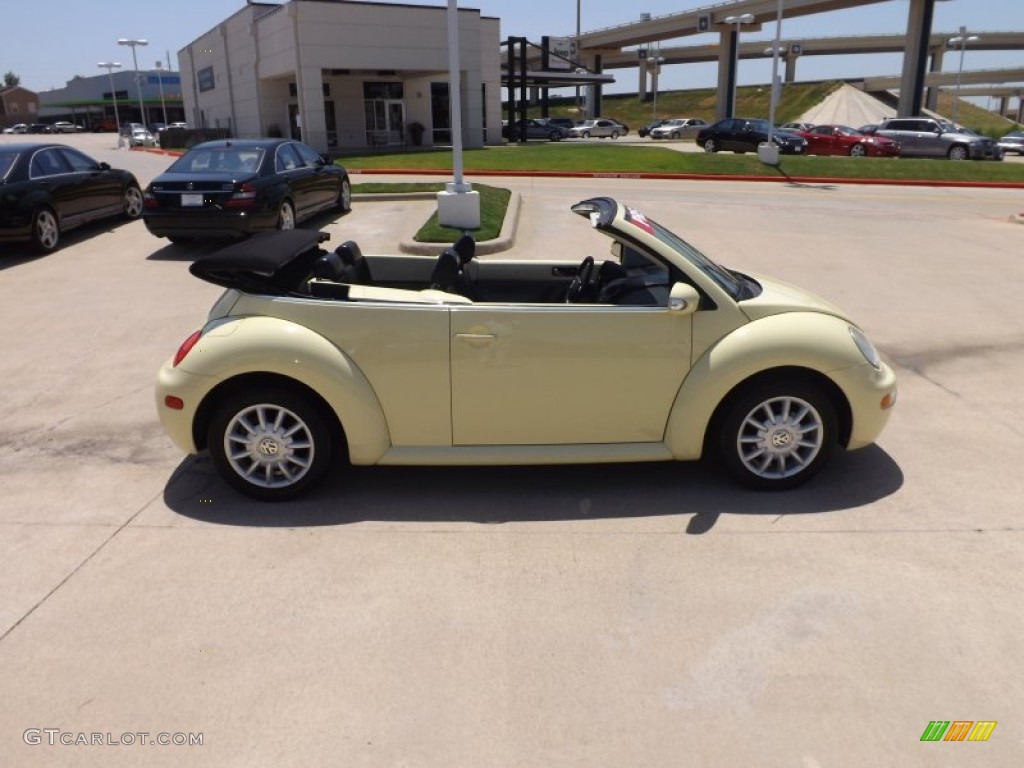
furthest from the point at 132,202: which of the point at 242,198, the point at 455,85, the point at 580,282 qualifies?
the point at 580,282

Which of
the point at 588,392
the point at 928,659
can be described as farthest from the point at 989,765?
the point at 588,392

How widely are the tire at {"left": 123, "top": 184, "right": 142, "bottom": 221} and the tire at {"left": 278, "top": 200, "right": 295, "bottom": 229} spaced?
4272mm

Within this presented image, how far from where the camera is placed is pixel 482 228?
1264cm

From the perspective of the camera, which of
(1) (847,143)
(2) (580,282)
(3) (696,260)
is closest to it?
(3) (696,260)

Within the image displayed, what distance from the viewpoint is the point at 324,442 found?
4230 mm

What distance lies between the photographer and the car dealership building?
35.7 meters

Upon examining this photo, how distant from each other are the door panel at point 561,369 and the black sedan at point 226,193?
807 centimetres

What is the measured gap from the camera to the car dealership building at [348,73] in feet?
117

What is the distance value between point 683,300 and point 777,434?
2.98 ft

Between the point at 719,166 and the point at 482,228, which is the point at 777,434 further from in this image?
the point at 719,166

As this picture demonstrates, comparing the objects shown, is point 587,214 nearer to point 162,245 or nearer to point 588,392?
point 588,392

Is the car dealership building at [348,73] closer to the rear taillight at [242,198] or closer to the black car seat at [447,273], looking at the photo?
the rear taillight at [242,198]

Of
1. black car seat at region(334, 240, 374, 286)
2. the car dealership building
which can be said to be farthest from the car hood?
the car dealership building

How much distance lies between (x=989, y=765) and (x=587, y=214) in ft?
10.7
